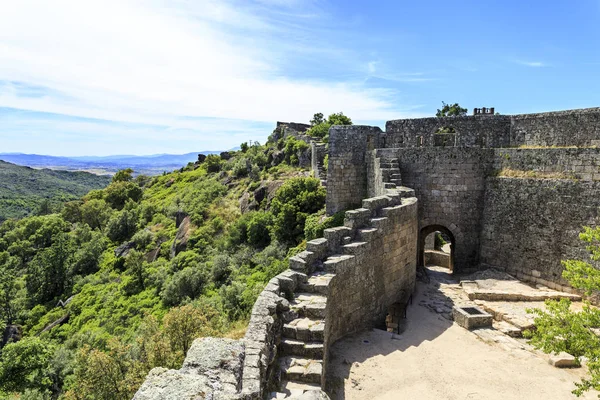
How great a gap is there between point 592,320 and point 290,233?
54.1 ft

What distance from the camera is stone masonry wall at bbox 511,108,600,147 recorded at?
40.8ft

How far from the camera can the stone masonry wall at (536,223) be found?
11.9 metres

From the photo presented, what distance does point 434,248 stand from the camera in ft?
73.0

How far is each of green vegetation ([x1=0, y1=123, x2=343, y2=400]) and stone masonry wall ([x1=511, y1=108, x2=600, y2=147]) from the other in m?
8.29

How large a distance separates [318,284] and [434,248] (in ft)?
52.0

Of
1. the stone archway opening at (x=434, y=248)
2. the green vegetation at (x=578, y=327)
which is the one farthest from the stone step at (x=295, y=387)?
the stone archway opening at (x=434, y=248)

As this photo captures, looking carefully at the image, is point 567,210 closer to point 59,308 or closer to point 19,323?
point 59,308

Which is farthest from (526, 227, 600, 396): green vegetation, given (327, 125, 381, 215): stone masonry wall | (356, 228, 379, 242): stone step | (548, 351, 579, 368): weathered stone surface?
(327, 125, 381, 215): stone masonry wall

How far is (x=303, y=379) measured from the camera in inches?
257

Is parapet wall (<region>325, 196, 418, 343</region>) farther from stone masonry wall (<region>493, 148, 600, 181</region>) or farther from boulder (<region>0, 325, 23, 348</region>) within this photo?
boulder (<region>0, 325, 23, 348</region>)

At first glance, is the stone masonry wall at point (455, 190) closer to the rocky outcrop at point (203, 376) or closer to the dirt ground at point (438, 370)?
the dirt ground at point (438, 370)

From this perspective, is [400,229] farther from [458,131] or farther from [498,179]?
[458,131]

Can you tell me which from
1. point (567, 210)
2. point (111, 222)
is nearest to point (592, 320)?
point (567, 210)

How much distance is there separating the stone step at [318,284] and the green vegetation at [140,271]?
2600 millimetres
